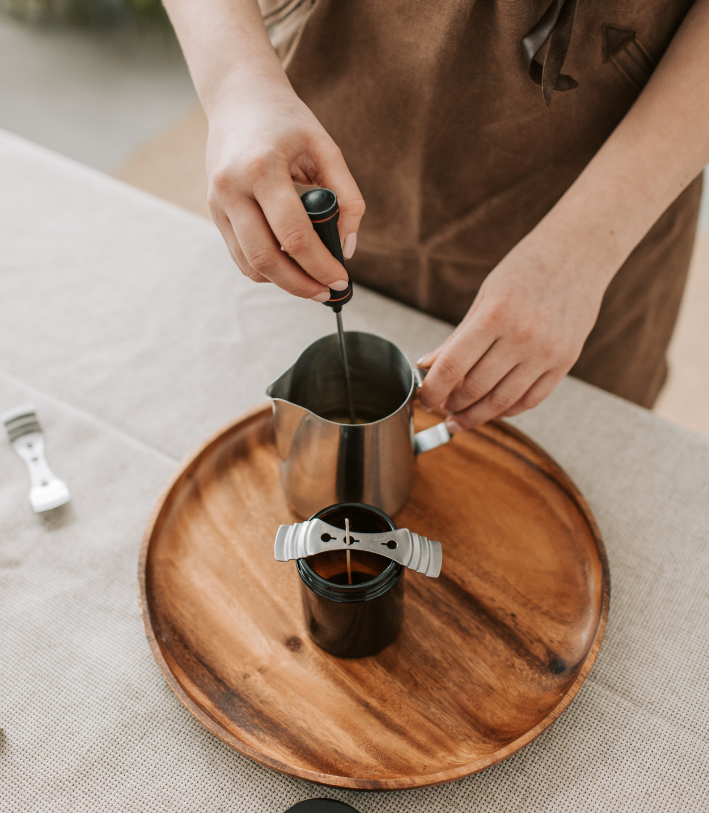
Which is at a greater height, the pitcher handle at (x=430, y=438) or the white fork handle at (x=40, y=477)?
the pitcher handle at (x=430, y=438)

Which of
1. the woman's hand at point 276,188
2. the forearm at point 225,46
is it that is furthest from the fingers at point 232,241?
the forearm at point 225,46

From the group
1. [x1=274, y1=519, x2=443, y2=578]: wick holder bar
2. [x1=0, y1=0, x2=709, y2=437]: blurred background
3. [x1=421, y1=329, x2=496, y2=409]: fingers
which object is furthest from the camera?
[x1=0, y1=0, x2=709, y2=437]: blurred background

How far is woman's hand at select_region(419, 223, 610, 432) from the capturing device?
0.62m

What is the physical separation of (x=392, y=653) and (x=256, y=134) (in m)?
0.49

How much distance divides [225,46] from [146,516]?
1.68ft

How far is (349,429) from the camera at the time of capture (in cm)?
55

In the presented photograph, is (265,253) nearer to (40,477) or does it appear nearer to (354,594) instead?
(354,594)

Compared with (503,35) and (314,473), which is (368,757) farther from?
(503,35)

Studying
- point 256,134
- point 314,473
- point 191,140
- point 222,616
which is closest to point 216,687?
point 222,616

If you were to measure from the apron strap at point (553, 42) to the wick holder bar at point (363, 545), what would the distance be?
487 mm

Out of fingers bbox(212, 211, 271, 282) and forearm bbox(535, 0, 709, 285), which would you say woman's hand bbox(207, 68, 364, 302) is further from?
forearm bbox(535, 0, 709, 285)

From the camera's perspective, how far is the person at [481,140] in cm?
57

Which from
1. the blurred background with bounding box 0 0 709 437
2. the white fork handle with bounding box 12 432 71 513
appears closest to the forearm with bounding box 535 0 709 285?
the white fork handle with bounding box 12 432 71 513

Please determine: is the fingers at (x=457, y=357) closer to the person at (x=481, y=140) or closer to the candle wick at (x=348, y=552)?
the person at (x=481, y=140)
